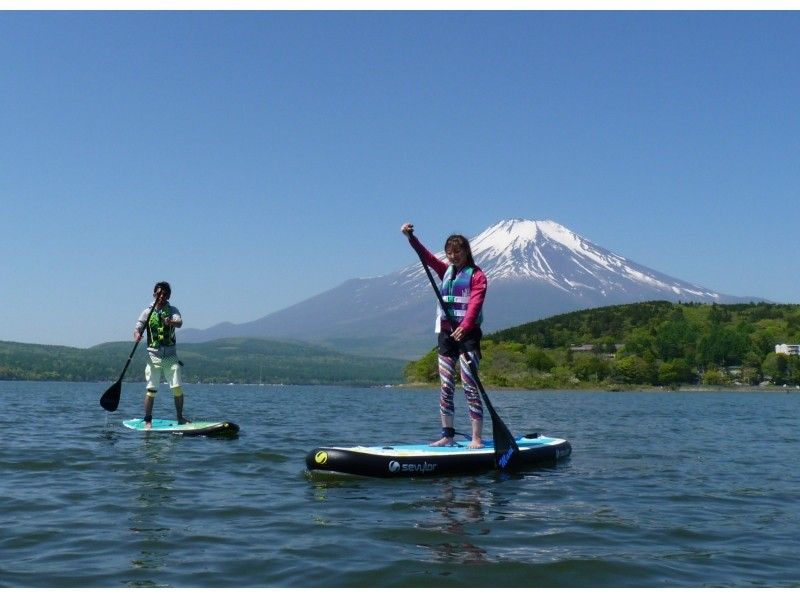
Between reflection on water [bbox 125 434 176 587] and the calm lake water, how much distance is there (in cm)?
2

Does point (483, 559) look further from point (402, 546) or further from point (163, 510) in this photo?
point (163, 510)

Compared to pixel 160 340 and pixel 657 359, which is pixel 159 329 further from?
pixel 657 359

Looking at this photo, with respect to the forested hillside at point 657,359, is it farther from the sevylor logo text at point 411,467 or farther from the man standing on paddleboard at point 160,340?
the sevylor logo text at point 411,467

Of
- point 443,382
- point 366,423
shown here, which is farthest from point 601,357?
point 443,382

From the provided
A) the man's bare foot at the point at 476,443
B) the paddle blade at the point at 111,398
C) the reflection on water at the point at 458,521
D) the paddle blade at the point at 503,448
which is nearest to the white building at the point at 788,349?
the paddle blade at the point at 111,398

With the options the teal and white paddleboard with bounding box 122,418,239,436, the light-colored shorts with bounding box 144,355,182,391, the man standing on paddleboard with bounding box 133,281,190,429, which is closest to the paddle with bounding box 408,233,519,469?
the teal and white paddleboard with bounding box 122,418,239,436

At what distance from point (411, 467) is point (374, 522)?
10.4 ft

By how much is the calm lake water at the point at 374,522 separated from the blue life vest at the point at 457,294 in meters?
2.44

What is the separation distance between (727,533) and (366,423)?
1684 cm

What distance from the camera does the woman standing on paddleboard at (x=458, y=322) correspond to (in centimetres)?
1243

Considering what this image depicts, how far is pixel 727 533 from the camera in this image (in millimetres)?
8109

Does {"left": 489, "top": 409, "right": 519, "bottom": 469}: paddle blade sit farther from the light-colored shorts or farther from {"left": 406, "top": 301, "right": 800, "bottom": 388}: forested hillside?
{"left": 406, "top": 301, "right": 800, "bottom": 388}: forested hillside

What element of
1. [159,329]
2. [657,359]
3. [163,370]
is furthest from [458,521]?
[657,359]

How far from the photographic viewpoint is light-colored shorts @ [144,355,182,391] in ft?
56.4
